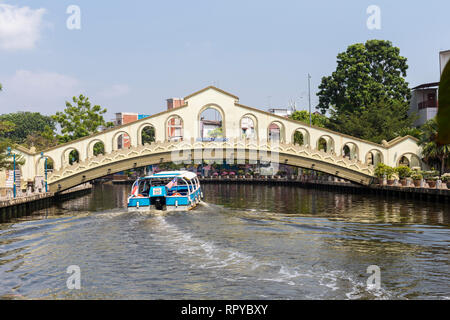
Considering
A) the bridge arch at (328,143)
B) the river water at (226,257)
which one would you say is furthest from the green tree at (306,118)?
the river water at (226,257)

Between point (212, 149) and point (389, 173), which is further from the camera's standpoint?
point (389, 173)

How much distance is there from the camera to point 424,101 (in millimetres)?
76812

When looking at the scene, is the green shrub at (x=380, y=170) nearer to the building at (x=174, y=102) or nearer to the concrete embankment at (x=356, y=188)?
the concrete embankment at (x=356, y=188)

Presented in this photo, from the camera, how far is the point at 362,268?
1609 centimetres

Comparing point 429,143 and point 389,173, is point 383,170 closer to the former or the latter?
point 389,173

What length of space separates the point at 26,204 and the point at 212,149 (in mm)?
18186

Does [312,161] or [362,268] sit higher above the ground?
[312,161]

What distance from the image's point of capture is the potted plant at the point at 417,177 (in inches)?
1816

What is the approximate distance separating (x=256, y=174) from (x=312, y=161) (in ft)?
188

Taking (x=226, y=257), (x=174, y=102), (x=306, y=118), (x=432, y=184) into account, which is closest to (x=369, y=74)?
(x=306, y=118)

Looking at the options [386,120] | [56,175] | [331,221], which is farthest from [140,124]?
[386,120]
